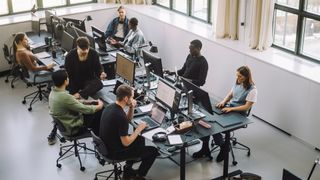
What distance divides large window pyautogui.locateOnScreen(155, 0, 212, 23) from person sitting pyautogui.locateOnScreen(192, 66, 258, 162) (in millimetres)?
3098

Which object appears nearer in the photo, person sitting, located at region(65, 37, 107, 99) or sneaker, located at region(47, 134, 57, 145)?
person sitting, located at region(65, 37, 107, 99)

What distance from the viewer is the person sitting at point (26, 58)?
27.6ft

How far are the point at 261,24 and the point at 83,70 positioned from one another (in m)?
2.94

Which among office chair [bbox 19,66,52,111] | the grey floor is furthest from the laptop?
office chair [bbox 19,66,52,111]

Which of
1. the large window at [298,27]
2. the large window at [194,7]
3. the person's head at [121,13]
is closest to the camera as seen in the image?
the large window at [298,27]

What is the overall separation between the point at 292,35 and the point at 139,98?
2.73 metres

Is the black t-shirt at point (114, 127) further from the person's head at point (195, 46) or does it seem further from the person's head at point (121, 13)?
the person's head at point (121, 13)

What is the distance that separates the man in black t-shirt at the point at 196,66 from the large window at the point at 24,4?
486 centimetres

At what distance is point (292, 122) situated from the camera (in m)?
7.34

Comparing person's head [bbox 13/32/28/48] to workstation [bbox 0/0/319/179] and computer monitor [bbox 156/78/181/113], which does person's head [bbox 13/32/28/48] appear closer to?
workstation [bbox 0/0/319/179]

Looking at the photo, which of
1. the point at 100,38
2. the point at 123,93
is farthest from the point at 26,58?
the point at 123,93

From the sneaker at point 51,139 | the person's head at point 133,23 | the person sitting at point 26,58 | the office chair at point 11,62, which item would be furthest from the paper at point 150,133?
the office chair at point 11,62

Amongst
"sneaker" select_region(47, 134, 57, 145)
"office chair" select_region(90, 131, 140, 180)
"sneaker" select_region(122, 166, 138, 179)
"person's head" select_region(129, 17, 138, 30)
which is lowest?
"sneaker" select_region(47, 134, 57, 145)

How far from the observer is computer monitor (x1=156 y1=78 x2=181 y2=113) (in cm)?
619
